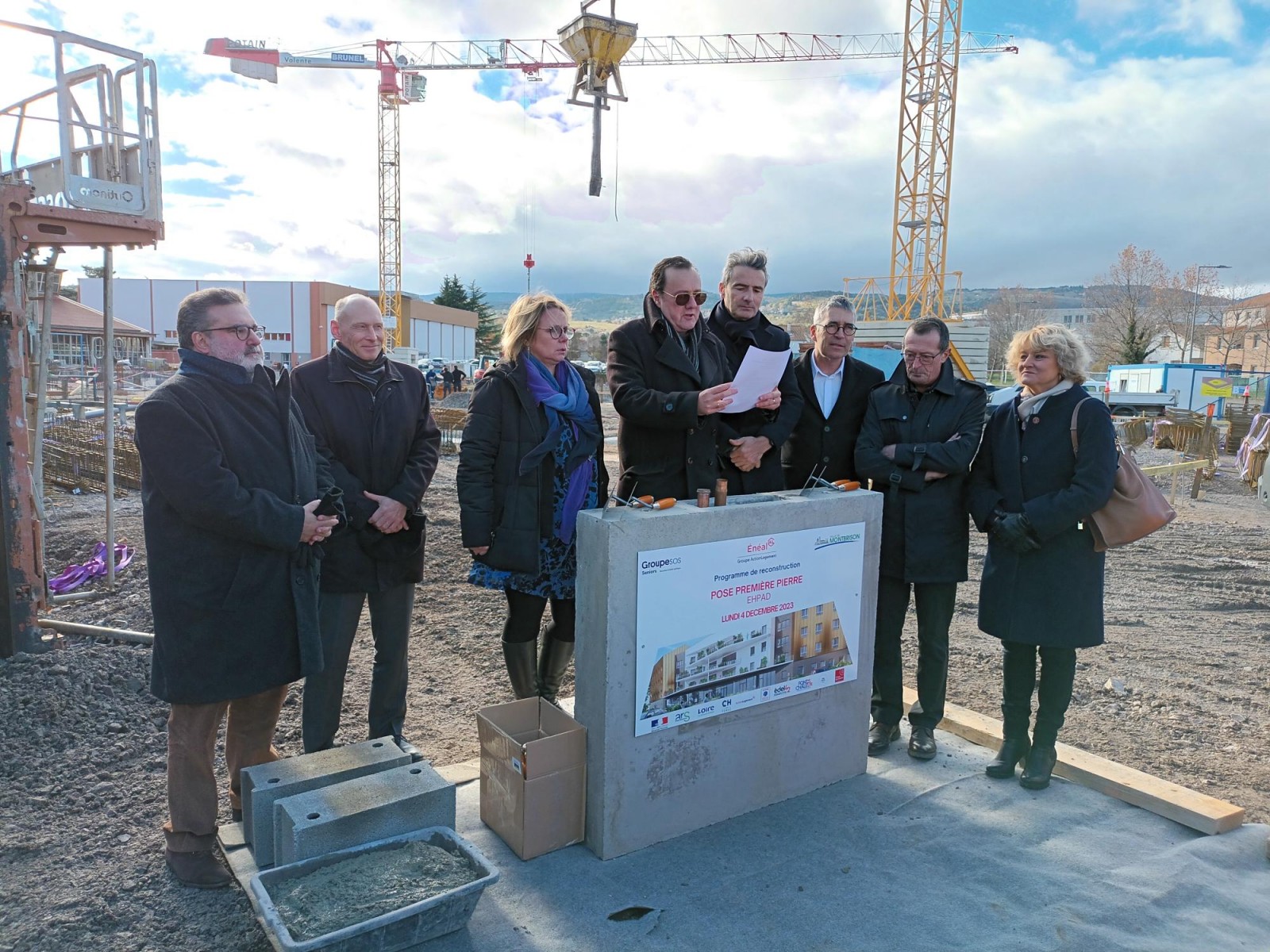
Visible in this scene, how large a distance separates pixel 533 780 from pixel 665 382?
1.71m

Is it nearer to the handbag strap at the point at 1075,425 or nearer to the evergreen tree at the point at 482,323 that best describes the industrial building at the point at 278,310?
the evergreen tree at the point at 482,323

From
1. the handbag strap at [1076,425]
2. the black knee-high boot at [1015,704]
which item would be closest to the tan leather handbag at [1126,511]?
the handbag strap at [1076,425]

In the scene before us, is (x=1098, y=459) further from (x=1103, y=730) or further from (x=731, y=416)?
(x=1103, y=730)

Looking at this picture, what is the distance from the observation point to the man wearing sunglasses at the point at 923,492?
377 centimetres

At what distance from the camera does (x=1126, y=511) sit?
350cm

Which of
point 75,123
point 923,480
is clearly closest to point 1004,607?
point 923,480

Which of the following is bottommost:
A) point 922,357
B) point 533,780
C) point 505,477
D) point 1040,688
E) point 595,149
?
point 533,780

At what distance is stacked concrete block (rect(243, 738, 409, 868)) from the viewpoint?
2.81 meters

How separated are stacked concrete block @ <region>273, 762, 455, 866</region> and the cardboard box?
0.25 m

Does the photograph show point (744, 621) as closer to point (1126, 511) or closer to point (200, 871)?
point (1126, 511)

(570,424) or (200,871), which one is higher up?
(570,424)

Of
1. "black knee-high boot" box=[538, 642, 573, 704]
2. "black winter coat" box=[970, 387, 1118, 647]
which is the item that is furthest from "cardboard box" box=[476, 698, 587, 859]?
"black winter coat" box=[970, 387, 1118, 647]

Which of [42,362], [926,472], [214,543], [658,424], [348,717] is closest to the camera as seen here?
[214,543]

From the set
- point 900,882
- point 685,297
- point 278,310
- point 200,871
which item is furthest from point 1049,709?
point 278,310
